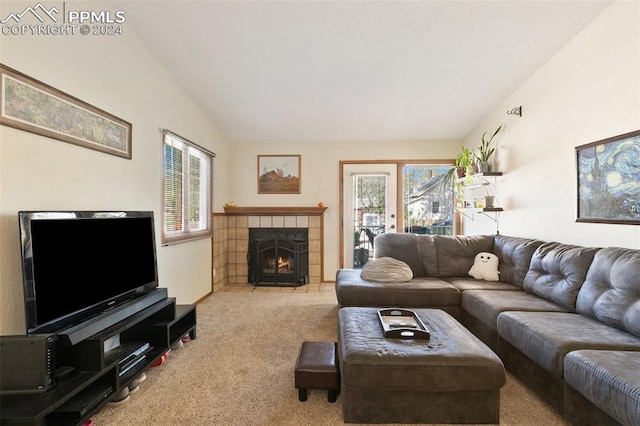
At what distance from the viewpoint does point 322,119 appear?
13.7 feet

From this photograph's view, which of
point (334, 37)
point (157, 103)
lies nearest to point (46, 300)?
point (157, 103)

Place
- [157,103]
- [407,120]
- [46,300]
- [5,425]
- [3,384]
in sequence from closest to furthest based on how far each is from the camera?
[5,425], [3,384], [46,300], [157,103], [407,120]

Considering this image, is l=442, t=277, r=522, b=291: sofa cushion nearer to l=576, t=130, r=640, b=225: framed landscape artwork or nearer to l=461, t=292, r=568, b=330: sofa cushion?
l=461, t=292, r=568, b=330: sofa cushion

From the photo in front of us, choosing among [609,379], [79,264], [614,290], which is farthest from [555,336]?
[79,264]

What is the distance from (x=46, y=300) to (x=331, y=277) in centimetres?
374

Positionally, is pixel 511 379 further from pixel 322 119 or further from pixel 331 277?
pixel 322 119

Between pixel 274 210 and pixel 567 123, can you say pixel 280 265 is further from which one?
pixel 567 123

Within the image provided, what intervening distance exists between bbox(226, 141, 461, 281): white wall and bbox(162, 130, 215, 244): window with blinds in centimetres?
77

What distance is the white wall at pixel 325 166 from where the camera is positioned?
15.6ft

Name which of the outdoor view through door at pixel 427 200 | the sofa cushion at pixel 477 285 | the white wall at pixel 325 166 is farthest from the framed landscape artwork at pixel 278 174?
the sofa cushion at pixel 477 285

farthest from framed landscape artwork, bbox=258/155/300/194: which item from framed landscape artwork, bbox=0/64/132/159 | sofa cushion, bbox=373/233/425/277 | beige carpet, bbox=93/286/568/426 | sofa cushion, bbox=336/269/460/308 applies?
framed landscape artwork, bbox=0/64/132/159

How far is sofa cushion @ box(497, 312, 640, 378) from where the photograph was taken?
158 centimetres

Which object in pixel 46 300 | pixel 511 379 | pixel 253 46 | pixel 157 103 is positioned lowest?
pixel 511 379

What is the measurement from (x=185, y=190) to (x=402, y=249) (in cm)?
271
